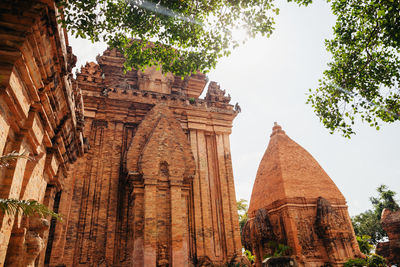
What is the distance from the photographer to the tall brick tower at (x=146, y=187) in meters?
8.65

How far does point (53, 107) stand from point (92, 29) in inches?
104

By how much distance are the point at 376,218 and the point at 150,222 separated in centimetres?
3502

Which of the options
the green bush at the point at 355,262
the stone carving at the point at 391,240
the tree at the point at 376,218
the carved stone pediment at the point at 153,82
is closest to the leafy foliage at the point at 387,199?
the tree at the point at 376,218

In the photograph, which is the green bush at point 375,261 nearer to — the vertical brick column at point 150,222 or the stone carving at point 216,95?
the stone carving at point 216,95

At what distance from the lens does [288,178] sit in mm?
18328

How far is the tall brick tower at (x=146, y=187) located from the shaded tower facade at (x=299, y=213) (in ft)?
21.9

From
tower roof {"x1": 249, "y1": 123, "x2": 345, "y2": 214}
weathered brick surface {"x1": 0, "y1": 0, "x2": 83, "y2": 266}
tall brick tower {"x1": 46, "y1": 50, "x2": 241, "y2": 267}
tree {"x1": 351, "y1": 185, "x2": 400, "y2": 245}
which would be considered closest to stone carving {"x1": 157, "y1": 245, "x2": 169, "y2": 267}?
tall brick tower {"x1": 46, "y1": 50, "x2": 241, "y2": 267}

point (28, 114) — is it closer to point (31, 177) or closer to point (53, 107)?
point (53, 107)

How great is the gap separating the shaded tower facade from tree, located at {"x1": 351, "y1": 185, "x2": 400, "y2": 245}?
1745 cm

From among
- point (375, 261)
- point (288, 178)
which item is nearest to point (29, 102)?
point (288, 178)

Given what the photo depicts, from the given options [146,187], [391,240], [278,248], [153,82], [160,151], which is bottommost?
[278,248]

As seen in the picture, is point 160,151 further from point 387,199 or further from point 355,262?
point 387,199

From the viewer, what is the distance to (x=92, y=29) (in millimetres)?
6812

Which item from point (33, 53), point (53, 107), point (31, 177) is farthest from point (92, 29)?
point (31, 177)
